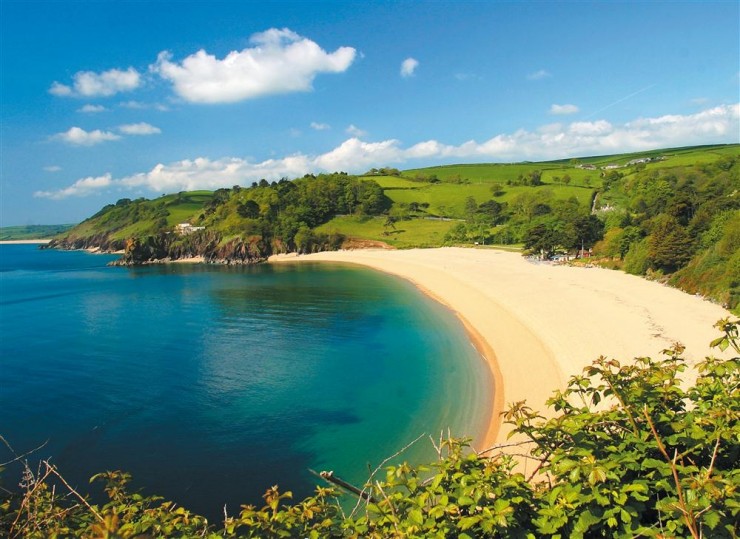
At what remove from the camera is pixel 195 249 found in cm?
10606

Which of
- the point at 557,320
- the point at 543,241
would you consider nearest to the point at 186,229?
the point at 543,241

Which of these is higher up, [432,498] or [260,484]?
[432,498]

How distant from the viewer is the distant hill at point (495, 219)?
1594 inches

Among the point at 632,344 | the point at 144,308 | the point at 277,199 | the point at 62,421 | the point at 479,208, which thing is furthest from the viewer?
the point at 277,199

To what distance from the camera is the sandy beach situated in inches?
840

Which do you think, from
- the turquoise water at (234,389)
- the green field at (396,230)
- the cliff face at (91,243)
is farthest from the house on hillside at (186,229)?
the turquoise water at (234,389)

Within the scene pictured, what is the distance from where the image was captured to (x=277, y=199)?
11925 centimetres

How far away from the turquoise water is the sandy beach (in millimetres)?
1552

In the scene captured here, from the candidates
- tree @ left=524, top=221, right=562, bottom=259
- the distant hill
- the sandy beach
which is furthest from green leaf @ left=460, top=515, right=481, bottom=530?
tree @ left=524, top=221, right=562, bottom=259

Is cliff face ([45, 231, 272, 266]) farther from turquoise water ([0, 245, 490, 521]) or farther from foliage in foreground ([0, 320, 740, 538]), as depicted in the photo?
foliage in foreground ([0, 320, 740, 538])

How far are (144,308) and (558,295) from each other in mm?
41065

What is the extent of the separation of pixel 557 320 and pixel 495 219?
75.6 metres

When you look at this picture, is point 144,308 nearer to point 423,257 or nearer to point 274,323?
point 274,323

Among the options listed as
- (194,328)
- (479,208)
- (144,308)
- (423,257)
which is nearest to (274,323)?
(194,328)
